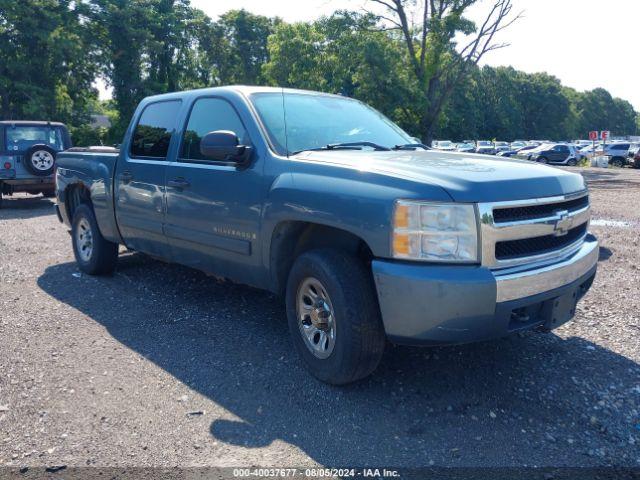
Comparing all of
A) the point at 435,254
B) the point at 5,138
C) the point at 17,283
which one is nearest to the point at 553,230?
the point at 435,254

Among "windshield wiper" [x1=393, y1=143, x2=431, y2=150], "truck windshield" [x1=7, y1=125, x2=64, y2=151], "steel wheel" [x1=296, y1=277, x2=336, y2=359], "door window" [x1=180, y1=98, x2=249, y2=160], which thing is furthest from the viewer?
"truck windshield" [x1=7, y1=125, x2=64, y2=151]

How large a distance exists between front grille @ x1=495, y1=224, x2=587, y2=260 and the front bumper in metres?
0.11

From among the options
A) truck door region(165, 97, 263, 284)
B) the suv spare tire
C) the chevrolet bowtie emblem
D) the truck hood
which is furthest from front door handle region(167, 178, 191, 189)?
the suv spare tire

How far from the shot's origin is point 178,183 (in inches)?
182

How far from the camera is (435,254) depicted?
Answer: 118 inches

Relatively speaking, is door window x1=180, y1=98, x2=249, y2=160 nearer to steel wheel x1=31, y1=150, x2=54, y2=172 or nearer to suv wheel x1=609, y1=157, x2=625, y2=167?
steel wheel x1=31, y1=150, x2=54, y2=172

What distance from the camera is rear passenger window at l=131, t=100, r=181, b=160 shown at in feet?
16.6

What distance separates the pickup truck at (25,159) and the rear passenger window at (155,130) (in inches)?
340

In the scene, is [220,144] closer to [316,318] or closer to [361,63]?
[316,318]


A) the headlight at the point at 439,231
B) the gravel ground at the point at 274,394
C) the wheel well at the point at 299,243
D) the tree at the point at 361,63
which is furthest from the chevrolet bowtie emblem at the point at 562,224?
the tree at the point at 361,63

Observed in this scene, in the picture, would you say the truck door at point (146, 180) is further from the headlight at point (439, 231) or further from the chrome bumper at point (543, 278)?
the chrome bumper at point (543, 278)

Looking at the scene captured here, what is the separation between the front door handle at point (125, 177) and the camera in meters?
5.34

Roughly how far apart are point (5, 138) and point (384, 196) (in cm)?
1298

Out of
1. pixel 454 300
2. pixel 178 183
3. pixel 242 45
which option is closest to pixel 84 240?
pixel 178 183
